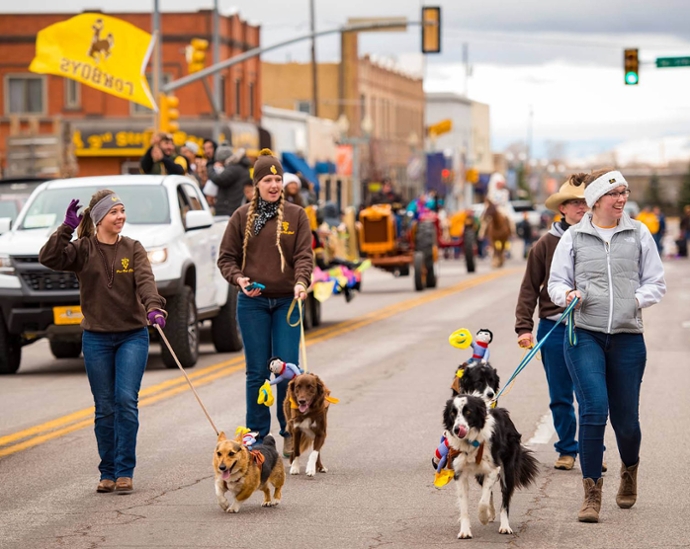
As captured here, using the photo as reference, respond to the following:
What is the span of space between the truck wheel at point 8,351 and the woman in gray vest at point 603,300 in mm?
9181

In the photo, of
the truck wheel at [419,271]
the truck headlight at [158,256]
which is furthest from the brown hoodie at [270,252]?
Answer: the truck wheel at [419,271]

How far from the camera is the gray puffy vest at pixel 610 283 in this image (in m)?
7.70

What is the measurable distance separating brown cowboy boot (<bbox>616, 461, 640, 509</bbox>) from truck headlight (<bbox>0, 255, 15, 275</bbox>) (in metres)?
8.93

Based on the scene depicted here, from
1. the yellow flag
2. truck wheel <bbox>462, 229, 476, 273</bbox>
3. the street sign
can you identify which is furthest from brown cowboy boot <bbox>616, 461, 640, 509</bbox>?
the street sign

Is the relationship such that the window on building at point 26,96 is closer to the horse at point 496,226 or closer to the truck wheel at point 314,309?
the horse at point 496,226

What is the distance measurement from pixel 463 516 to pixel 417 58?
89.9 m

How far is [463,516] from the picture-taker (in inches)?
290

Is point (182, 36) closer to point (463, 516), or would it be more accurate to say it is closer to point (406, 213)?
point (406, 213)

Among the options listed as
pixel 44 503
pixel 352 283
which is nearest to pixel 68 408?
pixel 44 503

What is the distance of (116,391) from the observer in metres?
8.88

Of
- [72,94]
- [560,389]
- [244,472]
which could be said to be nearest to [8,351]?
[560,389]

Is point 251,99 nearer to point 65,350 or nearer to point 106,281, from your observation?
point 65,350

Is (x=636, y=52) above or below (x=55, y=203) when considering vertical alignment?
above

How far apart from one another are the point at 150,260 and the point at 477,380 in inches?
288
